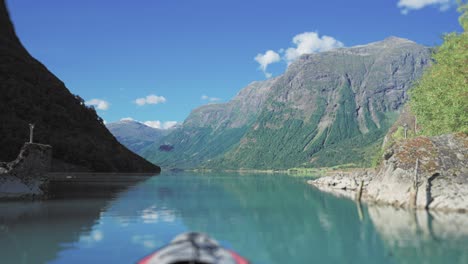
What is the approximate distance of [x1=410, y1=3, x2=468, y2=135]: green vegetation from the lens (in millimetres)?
44188

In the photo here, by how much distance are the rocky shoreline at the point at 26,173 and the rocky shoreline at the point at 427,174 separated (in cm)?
3674

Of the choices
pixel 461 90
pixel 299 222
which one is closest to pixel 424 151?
pixel 461 90

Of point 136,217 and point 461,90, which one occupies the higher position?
point 461,90

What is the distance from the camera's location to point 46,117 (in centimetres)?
13500

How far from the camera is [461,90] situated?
4428cm

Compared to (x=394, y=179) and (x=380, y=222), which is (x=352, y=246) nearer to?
(x=380, y=222)

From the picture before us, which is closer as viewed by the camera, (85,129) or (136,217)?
(136,217)

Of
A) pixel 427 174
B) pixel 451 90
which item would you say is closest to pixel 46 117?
pixel 451 90

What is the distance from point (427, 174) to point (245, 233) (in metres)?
21.8

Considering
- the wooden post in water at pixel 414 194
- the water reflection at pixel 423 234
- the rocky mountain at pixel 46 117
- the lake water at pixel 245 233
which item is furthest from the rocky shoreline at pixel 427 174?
the rocky mountain at pixel 46 117

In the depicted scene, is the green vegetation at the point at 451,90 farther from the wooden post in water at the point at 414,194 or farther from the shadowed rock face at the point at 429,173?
the wooden post in water at the point at 414,194

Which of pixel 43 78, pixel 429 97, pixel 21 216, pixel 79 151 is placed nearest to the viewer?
pixel 21 216

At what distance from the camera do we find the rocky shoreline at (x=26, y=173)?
41.8 metres

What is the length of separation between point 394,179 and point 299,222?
15917 mm
